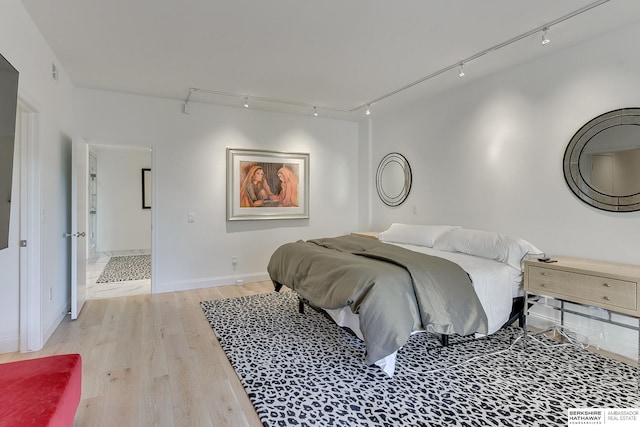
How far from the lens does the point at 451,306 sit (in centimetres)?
260

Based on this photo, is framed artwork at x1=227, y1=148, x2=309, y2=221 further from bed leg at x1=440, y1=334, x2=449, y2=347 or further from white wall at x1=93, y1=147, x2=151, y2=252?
white wall at x1=93, y1=147, x2=151, y2=252

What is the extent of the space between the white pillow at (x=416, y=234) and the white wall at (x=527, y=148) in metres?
0.35

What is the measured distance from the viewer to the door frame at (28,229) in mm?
2793

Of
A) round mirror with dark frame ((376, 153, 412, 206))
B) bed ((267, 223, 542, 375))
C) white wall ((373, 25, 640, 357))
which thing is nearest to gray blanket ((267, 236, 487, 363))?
bed ((267, 223, 542, 375))

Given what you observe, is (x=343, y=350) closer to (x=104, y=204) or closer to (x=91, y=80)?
(x=91, y=80)

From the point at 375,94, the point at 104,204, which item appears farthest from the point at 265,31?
the point at 104,204

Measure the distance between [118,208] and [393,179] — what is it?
20.6 feet

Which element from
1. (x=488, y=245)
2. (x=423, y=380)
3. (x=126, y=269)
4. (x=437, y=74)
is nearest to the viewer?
(x=423, y=380)

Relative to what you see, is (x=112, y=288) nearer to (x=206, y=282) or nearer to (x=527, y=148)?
(x=206, y=282)

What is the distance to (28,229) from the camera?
2803mm

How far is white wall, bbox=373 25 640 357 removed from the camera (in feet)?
9.22

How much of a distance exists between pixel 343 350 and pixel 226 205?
9.69 ft

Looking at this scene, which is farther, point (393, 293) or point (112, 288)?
point (112, 288)

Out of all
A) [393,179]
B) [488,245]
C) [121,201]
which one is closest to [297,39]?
[488,245]
